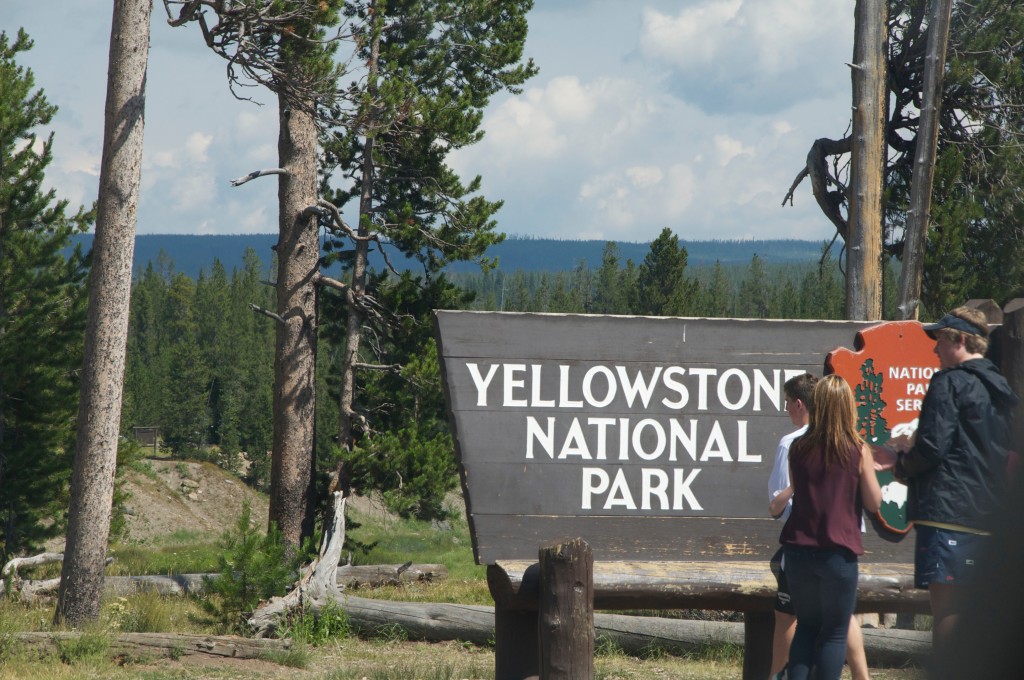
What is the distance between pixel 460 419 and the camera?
5531 millimetres

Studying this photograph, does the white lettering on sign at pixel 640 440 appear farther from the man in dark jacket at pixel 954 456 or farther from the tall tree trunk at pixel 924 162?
the tall tree trunk at pixel 924 162

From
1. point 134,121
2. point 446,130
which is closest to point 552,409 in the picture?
point 134,121

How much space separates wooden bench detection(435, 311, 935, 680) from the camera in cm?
550

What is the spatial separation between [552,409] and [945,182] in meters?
12.6

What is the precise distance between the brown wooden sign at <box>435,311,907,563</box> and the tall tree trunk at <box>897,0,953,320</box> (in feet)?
19.3

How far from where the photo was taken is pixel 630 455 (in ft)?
18.7

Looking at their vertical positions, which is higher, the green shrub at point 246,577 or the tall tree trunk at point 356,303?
the tall tree trunk at point 356,303

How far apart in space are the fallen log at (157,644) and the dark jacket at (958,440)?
6.27 m

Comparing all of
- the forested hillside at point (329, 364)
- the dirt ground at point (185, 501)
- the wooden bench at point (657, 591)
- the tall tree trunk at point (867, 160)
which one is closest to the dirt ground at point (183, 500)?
the dirt ground at point (185, 501)

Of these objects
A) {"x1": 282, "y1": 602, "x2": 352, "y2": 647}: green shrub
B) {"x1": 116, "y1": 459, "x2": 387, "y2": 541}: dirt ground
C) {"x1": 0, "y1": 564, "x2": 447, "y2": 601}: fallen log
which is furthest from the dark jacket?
{"x1": 116, "y1": 459, "x2": 387, "y2": 541}: dirt ground

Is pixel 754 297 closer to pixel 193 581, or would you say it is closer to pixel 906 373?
pixel 193 581

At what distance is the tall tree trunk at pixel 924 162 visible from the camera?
1096 cm

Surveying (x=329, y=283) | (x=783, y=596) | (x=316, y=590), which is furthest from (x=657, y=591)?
(x=329, y=283)

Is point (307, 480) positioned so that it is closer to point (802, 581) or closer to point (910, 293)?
point (910, 293)
